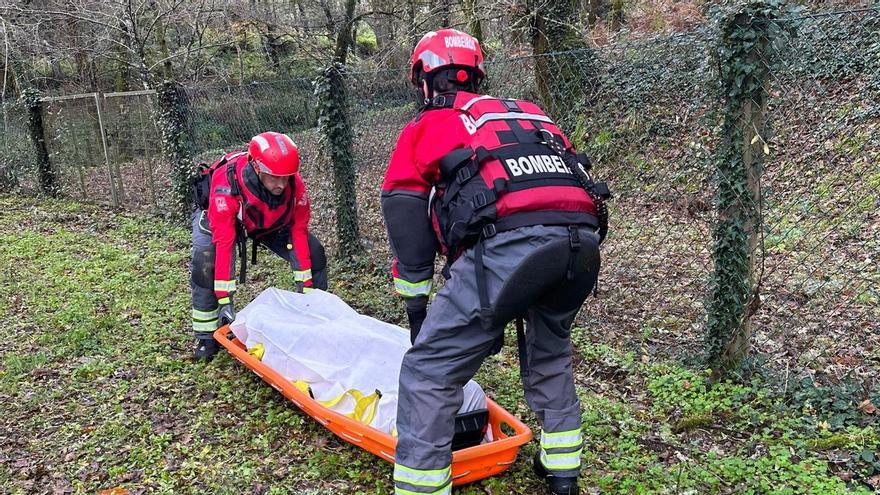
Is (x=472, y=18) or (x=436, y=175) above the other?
(x=472, y=18)

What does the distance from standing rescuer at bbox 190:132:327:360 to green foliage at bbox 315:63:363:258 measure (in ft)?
5.05

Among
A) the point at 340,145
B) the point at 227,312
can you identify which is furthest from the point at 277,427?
the point at 340,145

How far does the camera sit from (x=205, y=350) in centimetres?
521

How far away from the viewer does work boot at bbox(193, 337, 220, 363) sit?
205 inches

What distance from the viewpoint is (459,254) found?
2.98 m

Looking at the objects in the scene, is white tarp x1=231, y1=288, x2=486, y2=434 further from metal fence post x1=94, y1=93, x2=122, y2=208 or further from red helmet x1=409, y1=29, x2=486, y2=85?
metal fence post x1=94, y1=93, x2=122, y2=208

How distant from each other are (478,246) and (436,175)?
44 cm

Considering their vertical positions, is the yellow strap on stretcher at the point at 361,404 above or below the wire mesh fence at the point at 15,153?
below

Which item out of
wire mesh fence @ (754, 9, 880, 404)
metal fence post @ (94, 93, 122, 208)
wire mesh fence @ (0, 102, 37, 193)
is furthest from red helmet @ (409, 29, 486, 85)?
wire mesh fence @ (0, 102, 37, 193)

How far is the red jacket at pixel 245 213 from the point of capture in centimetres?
472

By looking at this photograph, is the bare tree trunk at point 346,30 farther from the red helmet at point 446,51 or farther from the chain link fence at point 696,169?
the red helmet at point 446,51

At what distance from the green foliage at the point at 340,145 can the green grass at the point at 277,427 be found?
1.14 metres

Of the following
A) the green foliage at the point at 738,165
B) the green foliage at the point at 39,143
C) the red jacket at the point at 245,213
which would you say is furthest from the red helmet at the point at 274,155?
the green foliage at the point at 39,143

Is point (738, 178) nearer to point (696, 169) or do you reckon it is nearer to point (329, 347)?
point (696, 169)
